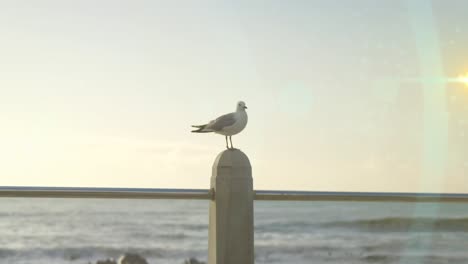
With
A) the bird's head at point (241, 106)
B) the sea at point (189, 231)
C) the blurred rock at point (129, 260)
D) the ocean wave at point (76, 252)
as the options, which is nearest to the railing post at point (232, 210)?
the bird's head at point (241, 106)

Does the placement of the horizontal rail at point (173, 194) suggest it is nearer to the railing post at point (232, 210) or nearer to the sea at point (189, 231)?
the railing post at point (232, 210)

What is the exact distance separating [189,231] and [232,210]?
54.8ft

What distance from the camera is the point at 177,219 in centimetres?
2058

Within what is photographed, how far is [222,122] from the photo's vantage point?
130 inches

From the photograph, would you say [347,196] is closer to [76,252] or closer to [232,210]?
[232,210]

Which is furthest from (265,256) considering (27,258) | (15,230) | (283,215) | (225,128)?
(225,128)

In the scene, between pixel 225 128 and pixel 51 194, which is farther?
pixel 225 128

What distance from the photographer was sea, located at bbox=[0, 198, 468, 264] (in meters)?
14.9

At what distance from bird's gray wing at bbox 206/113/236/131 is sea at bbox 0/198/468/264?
8.32 m

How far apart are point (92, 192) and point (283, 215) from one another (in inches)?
739

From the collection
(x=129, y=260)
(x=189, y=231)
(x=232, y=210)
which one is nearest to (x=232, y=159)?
(x=232, y=210)

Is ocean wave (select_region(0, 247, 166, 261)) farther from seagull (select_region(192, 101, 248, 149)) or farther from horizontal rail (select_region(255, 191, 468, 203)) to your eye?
horizontal rail (select_region(255, 191, 468, 203))

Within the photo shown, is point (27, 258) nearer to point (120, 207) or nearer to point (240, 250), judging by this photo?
point (120, 207)

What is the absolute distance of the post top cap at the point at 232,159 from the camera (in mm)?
2678
